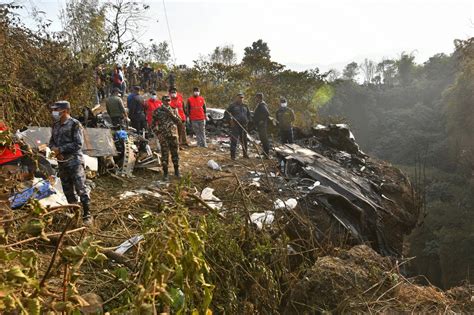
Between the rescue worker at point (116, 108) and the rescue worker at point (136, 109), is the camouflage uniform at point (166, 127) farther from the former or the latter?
the rescue worker at point (136, 109)

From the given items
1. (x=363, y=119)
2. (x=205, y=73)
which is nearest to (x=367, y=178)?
(x=205, y=73)

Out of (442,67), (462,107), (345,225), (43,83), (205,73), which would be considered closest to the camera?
(345,225)

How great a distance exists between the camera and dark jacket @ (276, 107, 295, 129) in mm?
9008

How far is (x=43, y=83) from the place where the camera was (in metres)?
8.35

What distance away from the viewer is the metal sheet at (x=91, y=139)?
5613 mm

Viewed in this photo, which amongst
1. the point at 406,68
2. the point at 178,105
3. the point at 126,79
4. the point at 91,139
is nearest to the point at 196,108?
the point at 178,105

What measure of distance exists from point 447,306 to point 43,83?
8.56 m

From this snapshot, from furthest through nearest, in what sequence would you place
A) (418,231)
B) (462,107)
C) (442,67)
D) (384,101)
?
(384,101) → (442,67) → (462,107) → (418,231)

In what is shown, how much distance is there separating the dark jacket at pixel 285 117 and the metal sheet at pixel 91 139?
14.1 ft

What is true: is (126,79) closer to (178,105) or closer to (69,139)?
(178,105)

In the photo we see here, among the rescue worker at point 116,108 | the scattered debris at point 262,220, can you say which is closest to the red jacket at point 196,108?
the rescue worker at point 116,108

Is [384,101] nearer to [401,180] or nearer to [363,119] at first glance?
[363,119]

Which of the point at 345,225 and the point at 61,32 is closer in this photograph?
the point at 345,225

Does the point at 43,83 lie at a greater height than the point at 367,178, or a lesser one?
greater
